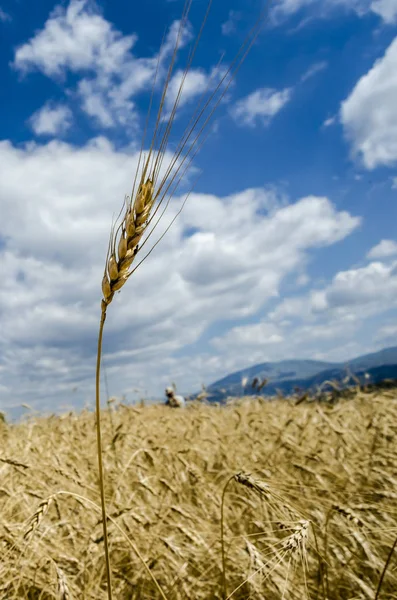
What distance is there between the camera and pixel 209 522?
3.64 m

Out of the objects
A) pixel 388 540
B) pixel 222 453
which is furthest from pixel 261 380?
pixel 388 540

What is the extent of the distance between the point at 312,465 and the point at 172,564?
219 cm

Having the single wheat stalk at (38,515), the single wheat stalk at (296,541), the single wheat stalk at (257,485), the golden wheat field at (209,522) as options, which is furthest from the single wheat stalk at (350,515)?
the single wheat stalk at (38,515)

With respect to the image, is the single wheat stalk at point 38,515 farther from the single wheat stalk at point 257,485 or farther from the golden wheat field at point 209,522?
the single wheat stalk at point 257,485

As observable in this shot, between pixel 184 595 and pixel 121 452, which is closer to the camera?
pixel 184 595

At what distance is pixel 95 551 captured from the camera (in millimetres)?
2719

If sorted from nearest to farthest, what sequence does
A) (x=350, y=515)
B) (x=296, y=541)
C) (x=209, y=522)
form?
(x=296, y=541) → (x=350, y=515) → (x=209, y=522)

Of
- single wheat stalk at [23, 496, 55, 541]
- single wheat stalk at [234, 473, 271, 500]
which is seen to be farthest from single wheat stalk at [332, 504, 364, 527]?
single wheat stalk at [23, 496, 55, 541]

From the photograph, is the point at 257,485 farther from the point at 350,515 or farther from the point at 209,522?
the point at 209,522

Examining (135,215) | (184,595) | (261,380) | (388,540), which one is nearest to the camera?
(135,215)

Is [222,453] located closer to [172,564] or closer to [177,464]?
[177,464]

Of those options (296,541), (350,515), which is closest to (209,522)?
(350,515)

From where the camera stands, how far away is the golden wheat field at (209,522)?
2219 mm

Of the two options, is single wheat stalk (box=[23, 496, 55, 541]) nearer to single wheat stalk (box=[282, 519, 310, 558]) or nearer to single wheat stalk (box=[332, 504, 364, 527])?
single wheat stalk (box=[282, 519, 310, 558])
